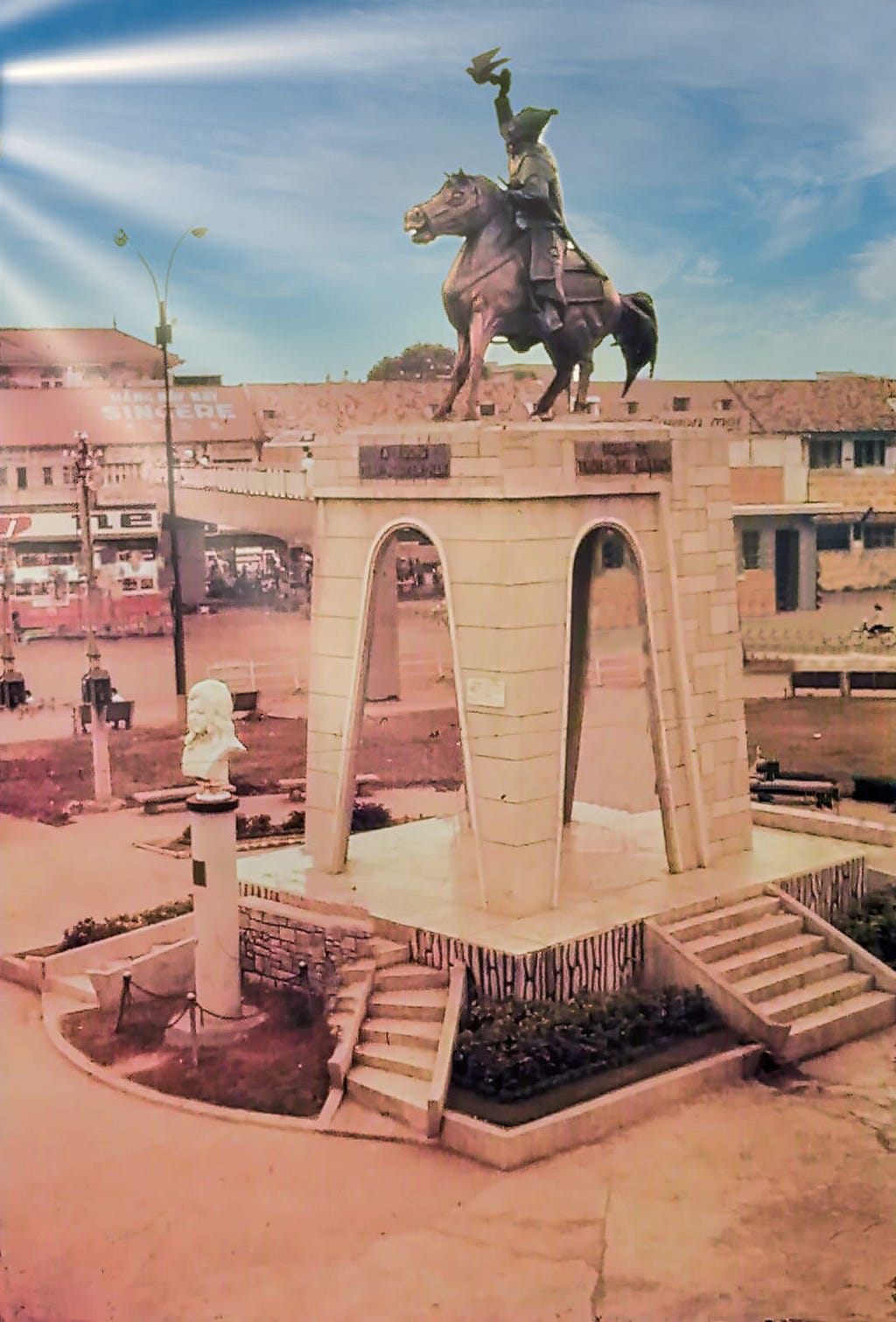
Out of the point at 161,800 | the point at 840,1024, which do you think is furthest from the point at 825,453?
the point at 840,1024

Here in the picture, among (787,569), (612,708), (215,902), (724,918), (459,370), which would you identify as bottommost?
(724,918)

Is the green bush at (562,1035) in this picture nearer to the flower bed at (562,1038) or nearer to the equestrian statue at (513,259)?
the flower bed at (562,1038)

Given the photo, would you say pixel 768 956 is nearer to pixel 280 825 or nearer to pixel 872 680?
pixel 280 825

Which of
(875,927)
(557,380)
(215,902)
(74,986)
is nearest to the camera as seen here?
(215,902)

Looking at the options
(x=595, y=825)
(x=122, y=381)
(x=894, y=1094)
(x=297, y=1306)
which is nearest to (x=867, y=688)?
(x=595, y=825)

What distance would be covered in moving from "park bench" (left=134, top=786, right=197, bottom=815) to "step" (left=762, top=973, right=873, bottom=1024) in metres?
8.45

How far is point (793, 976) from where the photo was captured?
13609mm

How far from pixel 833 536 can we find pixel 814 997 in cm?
1572

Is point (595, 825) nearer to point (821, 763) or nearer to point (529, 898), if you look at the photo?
point (529, 898)

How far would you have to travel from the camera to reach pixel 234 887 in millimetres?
13133

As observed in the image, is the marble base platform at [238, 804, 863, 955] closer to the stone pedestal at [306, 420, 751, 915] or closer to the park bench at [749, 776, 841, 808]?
the stone pedestal at [306, 420, 751, 915]

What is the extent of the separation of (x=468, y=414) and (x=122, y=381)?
617 cm

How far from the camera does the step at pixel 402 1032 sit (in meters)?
12.5

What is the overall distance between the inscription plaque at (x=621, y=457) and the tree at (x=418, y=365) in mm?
7149
